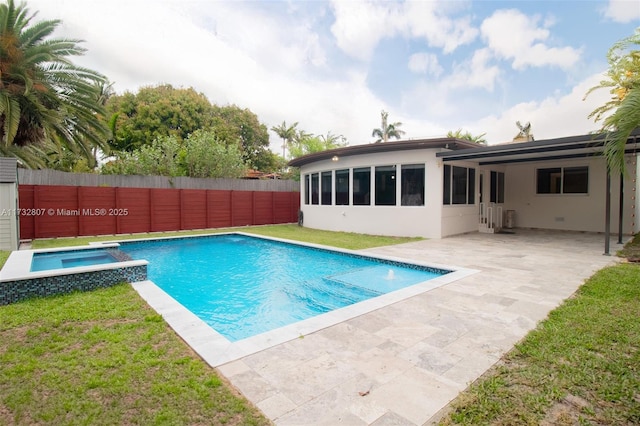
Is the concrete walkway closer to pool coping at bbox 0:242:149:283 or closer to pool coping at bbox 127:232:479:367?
pool coping at bbox 127:232:479:367

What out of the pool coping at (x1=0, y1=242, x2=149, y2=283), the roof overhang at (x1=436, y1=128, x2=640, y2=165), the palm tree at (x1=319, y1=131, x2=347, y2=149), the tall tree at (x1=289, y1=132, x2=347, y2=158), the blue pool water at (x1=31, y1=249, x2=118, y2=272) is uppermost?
the palm tree at (x1=319, y1=131, x2=347, y2=149)

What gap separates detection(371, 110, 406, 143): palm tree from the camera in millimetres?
38312

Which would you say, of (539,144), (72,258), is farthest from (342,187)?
(72,258)

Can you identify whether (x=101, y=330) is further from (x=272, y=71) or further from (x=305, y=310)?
(x=272, y=71)

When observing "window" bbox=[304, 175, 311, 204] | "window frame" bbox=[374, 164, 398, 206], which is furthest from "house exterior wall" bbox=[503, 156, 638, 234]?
"window" bbox=[304, 175, 311, 204]

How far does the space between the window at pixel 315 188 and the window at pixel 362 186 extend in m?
2.50

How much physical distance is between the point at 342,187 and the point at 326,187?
111 centimetres

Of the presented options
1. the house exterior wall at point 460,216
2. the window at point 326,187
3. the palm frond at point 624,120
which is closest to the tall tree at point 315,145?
the window at point 326,187

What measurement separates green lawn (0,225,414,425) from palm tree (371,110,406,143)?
1459 inches

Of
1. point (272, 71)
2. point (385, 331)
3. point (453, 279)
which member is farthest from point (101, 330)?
point (272, 71)

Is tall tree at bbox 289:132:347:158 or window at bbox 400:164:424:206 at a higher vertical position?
tall tree at bbox 289:132:347:158

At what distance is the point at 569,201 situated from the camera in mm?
13188

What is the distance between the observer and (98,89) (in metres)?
9.65

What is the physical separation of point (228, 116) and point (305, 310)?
28.2 m
